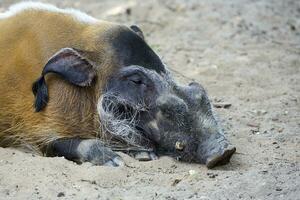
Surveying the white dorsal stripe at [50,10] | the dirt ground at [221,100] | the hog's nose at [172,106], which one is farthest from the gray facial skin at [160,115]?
the white dorsal stripe at [50,10]

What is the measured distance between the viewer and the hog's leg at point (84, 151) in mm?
4367

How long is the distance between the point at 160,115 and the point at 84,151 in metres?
0.51

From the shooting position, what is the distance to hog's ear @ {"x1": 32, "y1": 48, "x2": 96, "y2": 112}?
4.54 metres

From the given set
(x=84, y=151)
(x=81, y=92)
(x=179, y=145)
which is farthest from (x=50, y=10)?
(x=179, y=145)

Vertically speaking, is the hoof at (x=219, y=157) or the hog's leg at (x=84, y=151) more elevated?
the hoof at (x=219, y=157)

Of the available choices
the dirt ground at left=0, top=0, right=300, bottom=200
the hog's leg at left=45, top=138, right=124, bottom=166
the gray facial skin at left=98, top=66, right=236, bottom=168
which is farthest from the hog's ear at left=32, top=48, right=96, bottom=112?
the dirt ground at left=0, top=0, right=300, bottom=200

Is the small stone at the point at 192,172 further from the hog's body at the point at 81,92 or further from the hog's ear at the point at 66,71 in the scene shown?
the hog's ear at the point at 66,71

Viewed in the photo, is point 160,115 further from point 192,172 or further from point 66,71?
point 66,71

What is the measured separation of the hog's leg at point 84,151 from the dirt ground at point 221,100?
0.13 meters

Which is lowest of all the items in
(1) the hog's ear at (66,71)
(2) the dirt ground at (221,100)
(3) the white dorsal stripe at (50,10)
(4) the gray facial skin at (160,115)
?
(2) the dirt ground at (221,100)

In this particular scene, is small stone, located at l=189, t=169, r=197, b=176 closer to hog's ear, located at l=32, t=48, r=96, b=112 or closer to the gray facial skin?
the gray facial skin

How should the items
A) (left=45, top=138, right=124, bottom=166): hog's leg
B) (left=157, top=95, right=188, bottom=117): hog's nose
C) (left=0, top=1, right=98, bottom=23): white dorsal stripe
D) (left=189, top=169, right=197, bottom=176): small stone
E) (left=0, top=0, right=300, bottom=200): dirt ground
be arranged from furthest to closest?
(left=0, top=1, right=98, bottom=23): white dorsal stripe < (left=157, top=95, right=188, bottom=117): hog's nose < (left=45, top=138, right=124, bottom=166): hog's leg < (left=189, top=169, right=197, bottom=176): small stone < (left=0, top=0, right=300, bottom=200): dirt ground

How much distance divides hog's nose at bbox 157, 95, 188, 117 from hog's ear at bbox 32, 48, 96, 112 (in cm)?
48

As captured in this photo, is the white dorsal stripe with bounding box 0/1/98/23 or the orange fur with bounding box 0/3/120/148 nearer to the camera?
the orange fur with bounding box 0/3/120/148
